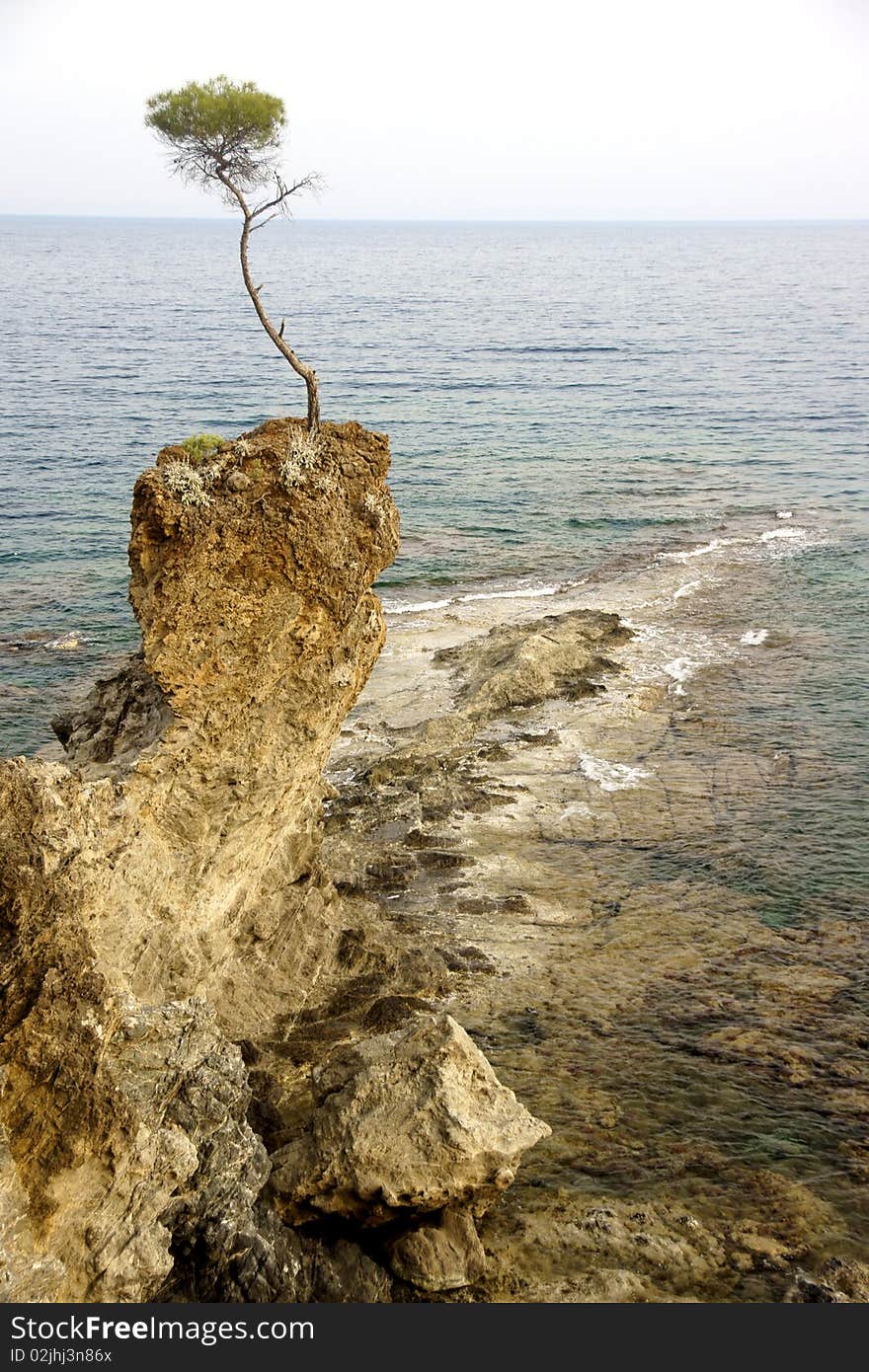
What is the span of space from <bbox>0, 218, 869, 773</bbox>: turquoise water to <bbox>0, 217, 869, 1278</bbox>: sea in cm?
23

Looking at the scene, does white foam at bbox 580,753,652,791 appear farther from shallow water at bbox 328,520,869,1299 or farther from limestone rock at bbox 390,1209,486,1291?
limestone rock at bbox 390,1209,486,1291

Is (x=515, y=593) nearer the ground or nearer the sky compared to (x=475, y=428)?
nearer the ground

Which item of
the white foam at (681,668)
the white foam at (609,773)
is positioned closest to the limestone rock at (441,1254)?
the white foam at (609,773)

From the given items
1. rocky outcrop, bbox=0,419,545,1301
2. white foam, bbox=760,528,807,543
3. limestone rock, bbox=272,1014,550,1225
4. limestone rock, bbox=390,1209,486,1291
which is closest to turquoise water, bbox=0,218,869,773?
white foam, bbox=760,528,807,543

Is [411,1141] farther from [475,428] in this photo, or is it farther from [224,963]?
[475,428]

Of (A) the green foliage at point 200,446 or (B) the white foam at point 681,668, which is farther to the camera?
(B) the white foam at point 681,668

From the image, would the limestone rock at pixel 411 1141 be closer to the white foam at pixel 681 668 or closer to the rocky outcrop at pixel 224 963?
the rocky outcrop at pixel 224 963

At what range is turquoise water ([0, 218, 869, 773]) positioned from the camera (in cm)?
4003

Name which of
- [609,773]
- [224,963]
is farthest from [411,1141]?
[609,773]

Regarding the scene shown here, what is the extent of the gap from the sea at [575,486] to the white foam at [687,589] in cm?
11

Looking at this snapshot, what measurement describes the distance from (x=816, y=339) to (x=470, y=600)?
3154 inches

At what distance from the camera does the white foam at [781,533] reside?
47.0m

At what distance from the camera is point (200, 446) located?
16.9 metres

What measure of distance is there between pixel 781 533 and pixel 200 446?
120ft
